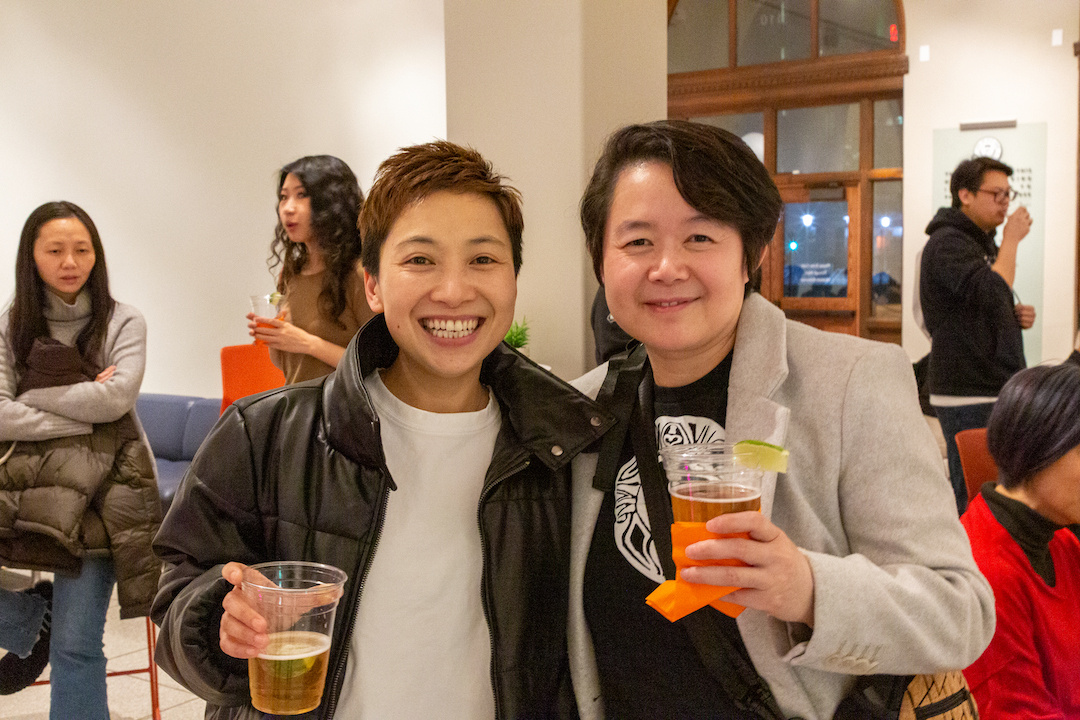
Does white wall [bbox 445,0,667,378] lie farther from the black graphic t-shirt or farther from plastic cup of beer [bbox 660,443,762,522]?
plastic cup of beer [bbox 660,443,762,522]

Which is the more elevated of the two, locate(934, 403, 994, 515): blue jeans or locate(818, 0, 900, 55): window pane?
locate(818, 0, 900, 55): window pane

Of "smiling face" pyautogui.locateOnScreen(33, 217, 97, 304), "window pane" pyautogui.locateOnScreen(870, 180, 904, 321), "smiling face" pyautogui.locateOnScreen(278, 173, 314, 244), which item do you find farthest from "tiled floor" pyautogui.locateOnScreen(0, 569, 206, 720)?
"window pane" pyautogui.locateOnScreen(870, 180, 904, 321)

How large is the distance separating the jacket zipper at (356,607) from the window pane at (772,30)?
10.2 meters

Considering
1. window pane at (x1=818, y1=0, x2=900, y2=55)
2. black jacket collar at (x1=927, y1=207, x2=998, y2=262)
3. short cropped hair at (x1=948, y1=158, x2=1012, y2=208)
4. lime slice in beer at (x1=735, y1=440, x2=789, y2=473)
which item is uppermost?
window pane at (x1=818, y1=0, x2=900, y2=55)

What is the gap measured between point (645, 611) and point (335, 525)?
524 mm

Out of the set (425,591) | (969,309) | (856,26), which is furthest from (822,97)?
(425,591)

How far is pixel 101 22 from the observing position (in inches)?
267

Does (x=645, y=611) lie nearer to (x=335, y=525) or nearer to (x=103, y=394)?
(x=335, y=525)

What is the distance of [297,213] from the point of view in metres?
3.17

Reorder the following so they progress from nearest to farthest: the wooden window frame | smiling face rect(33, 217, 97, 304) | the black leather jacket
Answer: the black leather jacket, smiling face rect(33, 217, 97, 304), the wooden window frame

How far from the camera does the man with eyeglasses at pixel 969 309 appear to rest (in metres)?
4.23

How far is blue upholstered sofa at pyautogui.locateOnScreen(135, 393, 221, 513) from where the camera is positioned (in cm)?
616

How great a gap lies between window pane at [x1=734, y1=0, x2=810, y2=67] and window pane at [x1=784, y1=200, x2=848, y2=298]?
181cm

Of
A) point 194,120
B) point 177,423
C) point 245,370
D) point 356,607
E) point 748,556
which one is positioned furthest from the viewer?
point 194,120
